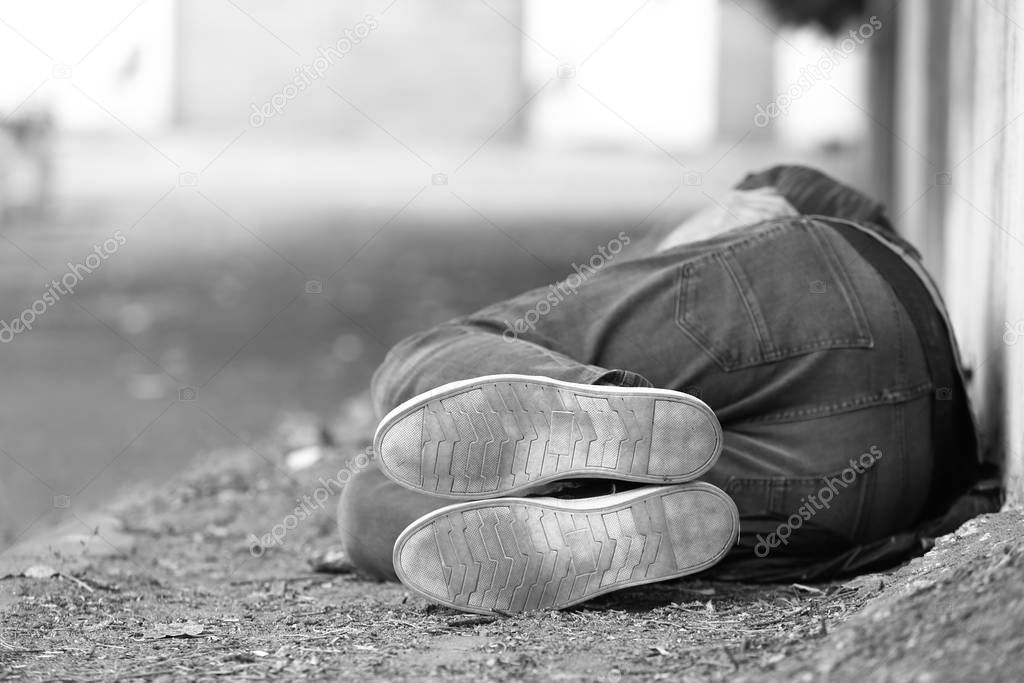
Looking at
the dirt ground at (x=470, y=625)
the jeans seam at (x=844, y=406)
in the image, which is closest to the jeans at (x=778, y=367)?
the jeans seam at (x=844, y=406)

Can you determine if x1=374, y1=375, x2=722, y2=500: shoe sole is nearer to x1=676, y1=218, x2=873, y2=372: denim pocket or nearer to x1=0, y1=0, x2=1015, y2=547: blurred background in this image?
x1=676, y1=218, x2=873, y2=372: denim pocket

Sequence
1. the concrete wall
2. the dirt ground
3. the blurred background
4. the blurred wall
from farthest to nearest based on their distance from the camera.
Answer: the blurred wall
the blurred background
the concrete wall
the dirt ground

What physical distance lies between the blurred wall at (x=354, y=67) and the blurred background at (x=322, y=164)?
0.08 ft

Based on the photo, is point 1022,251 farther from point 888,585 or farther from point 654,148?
point 654,148

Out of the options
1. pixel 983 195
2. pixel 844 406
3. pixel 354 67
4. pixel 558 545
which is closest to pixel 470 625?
pixel 558 545

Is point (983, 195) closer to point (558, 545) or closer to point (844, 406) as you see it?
point (844, 406)

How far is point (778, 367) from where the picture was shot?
81.7 inches

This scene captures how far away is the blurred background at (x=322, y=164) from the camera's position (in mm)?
6172

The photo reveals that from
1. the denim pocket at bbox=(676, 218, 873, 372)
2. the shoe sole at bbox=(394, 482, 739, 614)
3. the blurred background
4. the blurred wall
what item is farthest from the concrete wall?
the blurred wall

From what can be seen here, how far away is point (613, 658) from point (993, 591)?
521mm

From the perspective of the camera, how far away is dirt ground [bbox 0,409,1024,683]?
141 centimetres

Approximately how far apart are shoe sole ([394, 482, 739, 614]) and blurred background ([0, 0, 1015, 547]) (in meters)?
2.75

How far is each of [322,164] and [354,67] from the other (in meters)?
1.41

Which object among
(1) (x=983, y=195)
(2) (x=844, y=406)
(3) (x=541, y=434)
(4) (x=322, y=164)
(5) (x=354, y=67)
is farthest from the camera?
(5) (x=354, y=67)
